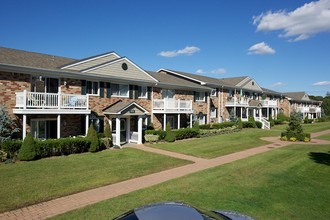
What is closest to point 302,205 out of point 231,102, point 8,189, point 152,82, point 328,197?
point 328,197

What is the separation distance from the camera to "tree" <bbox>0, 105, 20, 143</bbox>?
15688 mm

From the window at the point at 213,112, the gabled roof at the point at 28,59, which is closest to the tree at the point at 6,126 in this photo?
the gabled roof at the point at 28,59

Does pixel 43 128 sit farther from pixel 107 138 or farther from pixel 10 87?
pixel 107 138

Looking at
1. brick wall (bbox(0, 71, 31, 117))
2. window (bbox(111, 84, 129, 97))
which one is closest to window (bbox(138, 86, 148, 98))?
window (bbox(111, 84, 129, 97))

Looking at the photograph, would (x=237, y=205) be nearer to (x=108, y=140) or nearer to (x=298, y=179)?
(x=298, y=179)

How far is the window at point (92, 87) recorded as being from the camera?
2098cm

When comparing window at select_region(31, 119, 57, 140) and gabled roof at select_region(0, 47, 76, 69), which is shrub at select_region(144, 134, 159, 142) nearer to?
window at select_region(31, 119, 57, 140)

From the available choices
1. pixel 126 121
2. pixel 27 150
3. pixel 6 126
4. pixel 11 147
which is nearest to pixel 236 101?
pixel 126 121

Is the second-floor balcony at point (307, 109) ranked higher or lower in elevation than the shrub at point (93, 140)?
higher

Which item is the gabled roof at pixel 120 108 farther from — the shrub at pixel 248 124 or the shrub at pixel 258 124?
the shrub at pixel 258 124

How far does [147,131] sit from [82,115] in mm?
6242

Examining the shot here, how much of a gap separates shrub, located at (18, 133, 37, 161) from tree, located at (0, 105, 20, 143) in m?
1.65

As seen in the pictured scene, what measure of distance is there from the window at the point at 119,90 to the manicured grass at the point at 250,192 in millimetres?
12422

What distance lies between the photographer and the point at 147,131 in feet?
78.0
